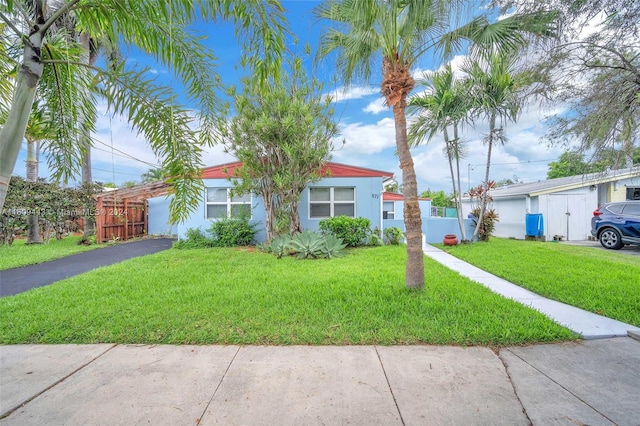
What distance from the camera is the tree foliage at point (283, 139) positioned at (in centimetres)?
866

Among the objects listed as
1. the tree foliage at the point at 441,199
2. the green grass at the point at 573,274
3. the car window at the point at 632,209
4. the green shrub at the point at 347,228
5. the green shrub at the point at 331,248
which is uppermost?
the tree foliage at the point at 441,199

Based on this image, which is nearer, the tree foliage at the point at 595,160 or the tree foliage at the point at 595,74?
the tree foliage at the point at 595,74

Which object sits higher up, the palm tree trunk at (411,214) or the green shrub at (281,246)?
the palm tree trunk at (411,214)

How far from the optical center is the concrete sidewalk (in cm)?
211

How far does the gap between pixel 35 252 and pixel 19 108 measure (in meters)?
10.7

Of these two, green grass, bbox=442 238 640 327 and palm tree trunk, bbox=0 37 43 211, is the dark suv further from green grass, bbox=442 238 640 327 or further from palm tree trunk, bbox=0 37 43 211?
palm tree trunk, bbox=0 37 43 211

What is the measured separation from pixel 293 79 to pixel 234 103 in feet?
6.78

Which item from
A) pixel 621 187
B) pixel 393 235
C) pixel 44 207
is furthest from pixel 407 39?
pixel 621 187

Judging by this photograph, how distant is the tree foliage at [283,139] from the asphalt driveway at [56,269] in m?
4.61

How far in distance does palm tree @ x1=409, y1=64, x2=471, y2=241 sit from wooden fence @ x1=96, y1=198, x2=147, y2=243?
521 inches

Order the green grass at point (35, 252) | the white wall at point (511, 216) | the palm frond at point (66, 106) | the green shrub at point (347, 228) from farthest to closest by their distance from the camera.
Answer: the white wall at point (511, 216)
the green shrub at point (347, 228)
the green grass at point (35, 252)
the palm frond at point (66, 106)

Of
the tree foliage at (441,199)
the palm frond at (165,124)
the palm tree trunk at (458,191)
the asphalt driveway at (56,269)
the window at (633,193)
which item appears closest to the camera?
the palm frond at (165,124)

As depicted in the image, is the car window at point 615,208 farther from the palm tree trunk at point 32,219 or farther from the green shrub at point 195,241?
the palm tree trunk at point 32,219

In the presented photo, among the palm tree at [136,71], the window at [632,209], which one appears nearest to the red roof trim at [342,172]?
→ the palm tree at [136,71]
